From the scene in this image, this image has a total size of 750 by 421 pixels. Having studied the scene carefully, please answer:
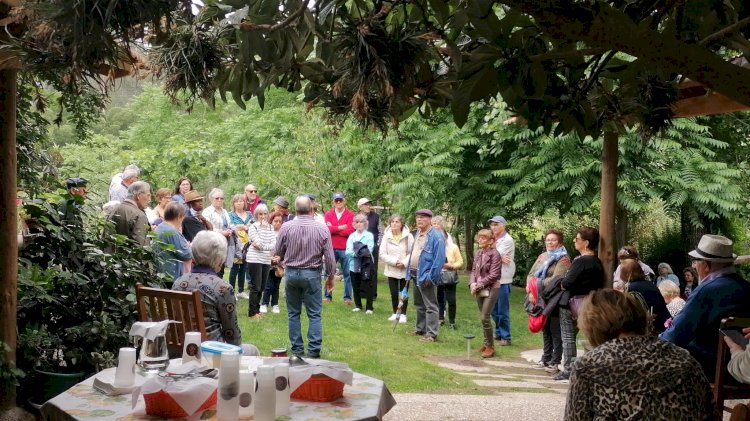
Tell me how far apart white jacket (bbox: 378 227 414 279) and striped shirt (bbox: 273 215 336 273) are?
3609 millimetres

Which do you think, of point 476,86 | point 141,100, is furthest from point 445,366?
point 141,100

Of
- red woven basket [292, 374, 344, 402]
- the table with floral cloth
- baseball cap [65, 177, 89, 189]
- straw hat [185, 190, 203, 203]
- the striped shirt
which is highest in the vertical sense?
baseball cap [65, 177, 89, 189]

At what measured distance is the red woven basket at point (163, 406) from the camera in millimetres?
3311

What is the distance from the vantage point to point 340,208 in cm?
1480

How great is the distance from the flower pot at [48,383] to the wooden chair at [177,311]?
0.79m

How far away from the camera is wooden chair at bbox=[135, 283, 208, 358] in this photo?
16.2 feet

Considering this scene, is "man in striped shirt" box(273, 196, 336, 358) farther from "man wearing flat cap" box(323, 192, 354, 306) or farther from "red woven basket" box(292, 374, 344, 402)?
"red woven basket" box(292, 374, 344, 402)

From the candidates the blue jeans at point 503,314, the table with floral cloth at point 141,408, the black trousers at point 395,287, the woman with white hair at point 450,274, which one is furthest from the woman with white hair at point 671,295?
the table with floral cloth at point 141,408

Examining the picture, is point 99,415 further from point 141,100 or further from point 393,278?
point 141,100

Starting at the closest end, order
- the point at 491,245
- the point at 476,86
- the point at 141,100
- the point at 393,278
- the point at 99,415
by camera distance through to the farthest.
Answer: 1. the point at 476,86
2. the point at 99,415
3. the point at 491,245
4. the point at 393,278
5. the point at 141,100

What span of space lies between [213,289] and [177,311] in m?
0.38

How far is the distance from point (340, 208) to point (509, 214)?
4.77m

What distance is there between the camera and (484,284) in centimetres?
1108

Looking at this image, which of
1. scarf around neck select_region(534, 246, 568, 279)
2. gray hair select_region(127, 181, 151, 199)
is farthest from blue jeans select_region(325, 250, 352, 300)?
gray hair select_region(127, 181, 151, 199)
